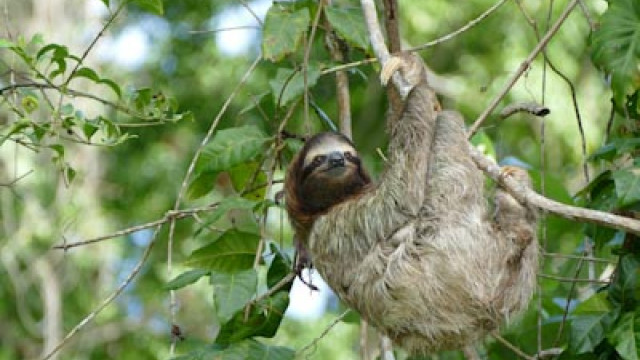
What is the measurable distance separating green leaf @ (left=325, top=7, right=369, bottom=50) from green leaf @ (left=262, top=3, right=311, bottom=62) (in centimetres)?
20

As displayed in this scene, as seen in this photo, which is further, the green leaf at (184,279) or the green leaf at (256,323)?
the green leaf at (256,323)

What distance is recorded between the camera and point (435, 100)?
258 inches

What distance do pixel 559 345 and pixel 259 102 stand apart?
288 cm

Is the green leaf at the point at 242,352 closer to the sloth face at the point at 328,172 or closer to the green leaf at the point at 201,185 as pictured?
the sloth face at the point at 328,172

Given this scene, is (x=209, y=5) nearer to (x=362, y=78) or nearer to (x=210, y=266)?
(x=362, y=78)

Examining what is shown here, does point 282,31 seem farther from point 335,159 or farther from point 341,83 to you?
point 335,159

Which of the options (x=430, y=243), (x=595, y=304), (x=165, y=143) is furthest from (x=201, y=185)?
(x=165, y=143)

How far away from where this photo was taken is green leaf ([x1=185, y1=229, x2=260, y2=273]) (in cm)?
697

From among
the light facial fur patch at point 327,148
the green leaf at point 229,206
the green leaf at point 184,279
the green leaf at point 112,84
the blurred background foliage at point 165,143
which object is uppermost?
the green leaf at point 112,84

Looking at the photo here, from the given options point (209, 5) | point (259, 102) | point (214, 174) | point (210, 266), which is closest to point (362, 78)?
point (259, 102)

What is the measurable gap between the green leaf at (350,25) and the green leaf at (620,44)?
159 centimetres

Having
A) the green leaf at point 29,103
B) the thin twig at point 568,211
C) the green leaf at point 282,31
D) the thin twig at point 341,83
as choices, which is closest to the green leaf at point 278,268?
the thin twig at point 341,83

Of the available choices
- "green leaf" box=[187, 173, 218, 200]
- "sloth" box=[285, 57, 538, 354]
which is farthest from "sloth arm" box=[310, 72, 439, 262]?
"green leaf" box=[187, 173, 218, 200]

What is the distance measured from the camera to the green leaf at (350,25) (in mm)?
7129
